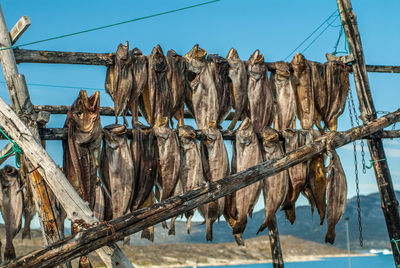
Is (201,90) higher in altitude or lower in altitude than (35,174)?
higher

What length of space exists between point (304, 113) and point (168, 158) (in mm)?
2367

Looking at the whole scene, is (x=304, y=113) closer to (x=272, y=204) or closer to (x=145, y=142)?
(x=272, y=204)

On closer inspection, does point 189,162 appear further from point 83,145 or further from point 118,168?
point 83,145

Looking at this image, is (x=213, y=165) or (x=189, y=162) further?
(x=213, y=165)

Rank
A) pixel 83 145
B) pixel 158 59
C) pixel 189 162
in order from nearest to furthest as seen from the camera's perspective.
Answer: pixel 83 145 → pixel 189 162 → pixel 158 59

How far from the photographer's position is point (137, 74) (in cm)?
686

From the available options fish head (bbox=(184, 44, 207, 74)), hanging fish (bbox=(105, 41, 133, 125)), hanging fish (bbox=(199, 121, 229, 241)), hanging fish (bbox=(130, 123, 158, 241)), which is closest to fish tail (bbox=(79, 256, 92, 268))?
hanging fish (bbox=(130, 123, 158, 241))

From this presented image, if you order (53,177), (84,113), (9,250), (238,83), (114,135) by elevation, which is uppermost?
(238,83)

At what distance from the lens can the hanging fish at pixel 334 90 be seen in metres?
8.01

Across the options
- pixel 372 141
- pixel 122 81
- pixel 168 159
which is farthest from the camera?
pixel 372 141

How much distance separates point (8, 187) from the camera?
6645mm

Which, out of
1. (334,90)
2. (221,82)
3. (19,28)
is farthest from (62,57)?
(334,90)

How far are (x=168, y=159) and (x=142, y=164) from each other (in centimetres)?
32

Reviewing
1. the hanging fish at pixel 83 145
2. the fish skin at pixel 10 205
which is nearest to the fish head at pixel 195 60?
the hanging fish at pixel 83 145
